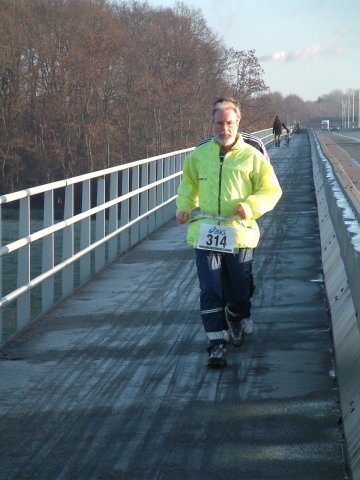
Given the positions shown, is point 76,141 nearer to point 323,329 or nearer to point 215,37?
point 215,37

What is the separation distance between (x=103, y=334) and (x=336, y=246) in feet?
7.54

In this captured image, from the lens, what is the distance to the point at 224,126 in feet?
25.8

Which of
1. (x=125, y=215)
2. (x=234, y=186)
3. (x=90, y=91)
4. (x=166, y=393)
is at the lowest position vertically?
(x=166, y=393)

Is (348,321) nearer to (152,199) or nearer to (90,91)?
(152,199)

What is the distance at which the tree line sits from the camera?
7906cm

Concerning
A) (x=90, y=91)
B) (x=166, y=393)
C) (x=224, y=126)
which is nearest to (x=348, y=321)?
(x=166, y=393)

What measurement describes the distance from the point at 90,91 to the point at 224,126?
79.2 meters

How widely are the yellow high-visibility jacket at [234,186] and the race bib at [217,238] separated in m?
0.05

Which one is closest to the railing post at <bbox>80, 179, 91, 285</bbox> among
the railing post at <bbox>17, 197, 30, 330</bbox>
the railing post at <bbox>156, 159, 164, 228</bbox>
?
the railing post at <bbox>17, 197, 30, 330</bbox>

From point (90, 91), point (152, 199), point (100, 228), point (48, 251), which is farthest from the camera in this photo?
point (90, 91)

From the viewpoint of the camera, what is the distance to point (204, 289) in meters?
8.09

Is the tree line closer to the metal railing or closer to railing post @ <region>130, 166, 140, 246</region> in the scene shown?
the metal railing

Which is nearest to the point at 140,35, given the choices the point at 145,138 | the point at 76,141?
the point at 145,138

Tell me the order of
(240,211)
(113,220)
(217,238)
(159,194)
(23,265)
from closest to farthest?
(240,211) → (217,238) → (23,265) → (113,220) → (159,194)
